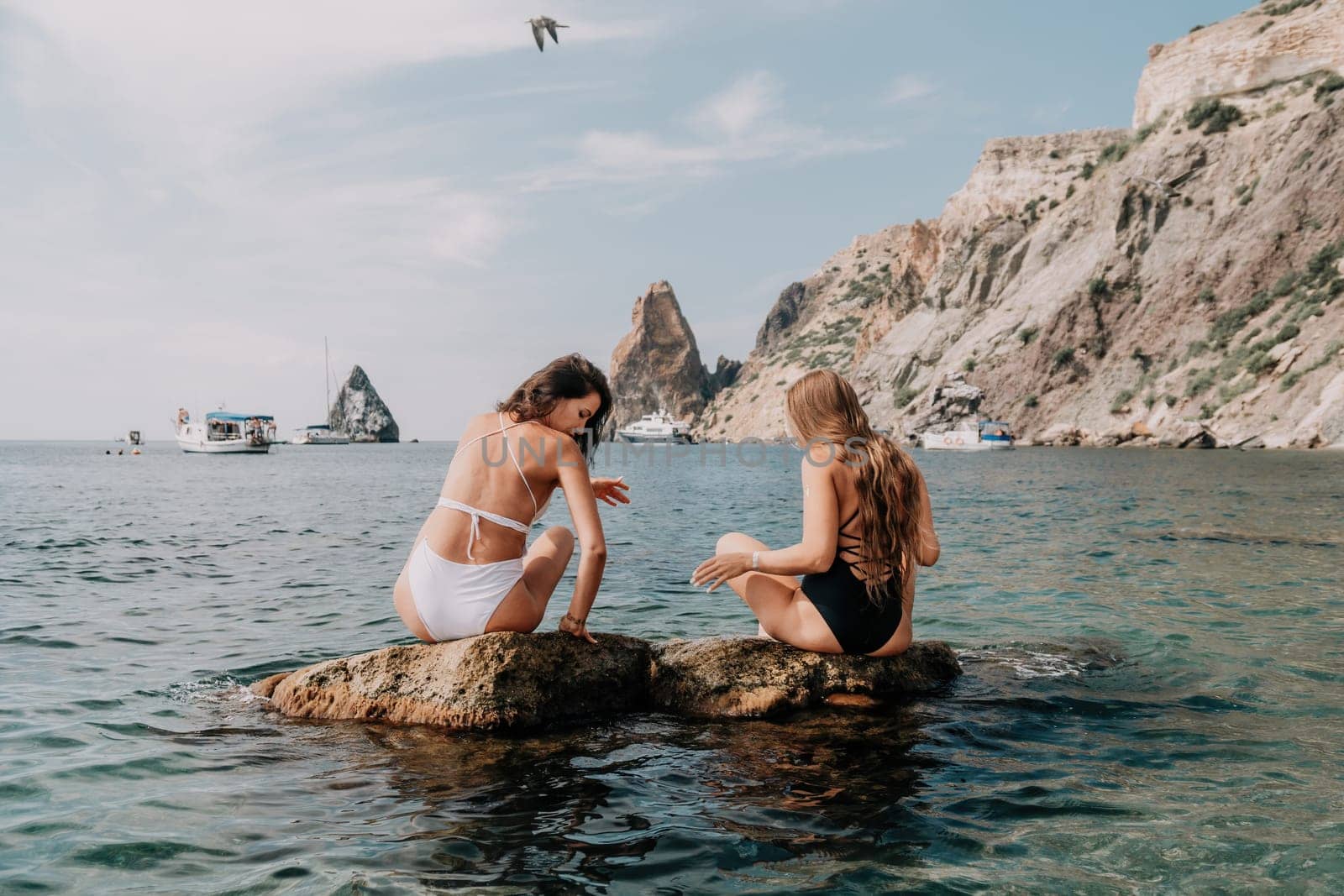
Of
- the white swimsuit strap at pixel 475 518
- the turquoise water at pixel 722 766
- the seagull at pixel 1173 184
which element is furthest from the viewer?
the seagull at pixel 1173 184

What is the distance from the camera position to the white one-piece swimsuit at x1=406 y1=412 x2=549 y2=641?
4.70 meters

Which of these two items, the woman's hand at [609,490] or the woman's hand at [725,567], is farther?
the woman's hand at [609,490]

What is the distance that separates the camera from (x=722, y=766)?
430cm

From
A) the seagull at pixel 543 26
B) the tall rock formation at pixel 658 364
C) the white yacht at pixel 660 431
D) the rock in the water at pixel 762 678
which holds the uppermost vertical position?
the tall rock formation at pixel 658 364

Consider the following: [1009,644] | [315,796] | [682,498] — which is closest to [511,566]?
[315,796]

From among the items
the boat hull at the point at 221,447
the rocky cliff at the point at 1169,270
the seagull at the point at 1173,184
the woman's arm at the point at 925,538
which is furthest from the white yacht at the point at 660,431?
the woman's arm at the point at 925,538

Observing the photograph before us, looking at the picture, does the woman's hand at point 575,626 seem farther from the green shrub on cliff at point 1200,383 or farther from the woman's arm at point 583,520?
the green shrub on cliff at point 1200,383

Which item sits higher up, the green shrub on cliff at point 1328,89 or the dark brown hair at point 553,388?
the green shrub on cliff at point 1328,89

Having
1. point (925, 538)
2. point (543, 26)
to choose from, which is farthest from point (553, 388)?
point (543, 26)

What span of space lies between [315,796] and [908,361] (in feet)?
258

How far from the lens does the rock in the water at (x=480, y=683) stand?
480cm

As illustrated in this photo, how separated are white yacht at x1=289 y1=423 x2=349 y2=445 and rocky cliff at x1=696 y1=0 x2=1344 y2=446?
4410 inches

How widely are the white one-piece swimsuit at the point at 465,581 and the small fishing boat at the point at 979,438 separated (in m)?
54.8

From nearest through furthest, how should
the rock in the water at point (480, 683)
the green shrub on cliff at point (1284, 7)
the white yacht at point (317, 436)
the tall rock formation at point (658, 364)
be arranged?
the rock in the water at point (480, 683) < the green shrub on cliff at point (1284, 7) < the white yacht at point (317, 436) < the tall rock formation at point (658, 364)
